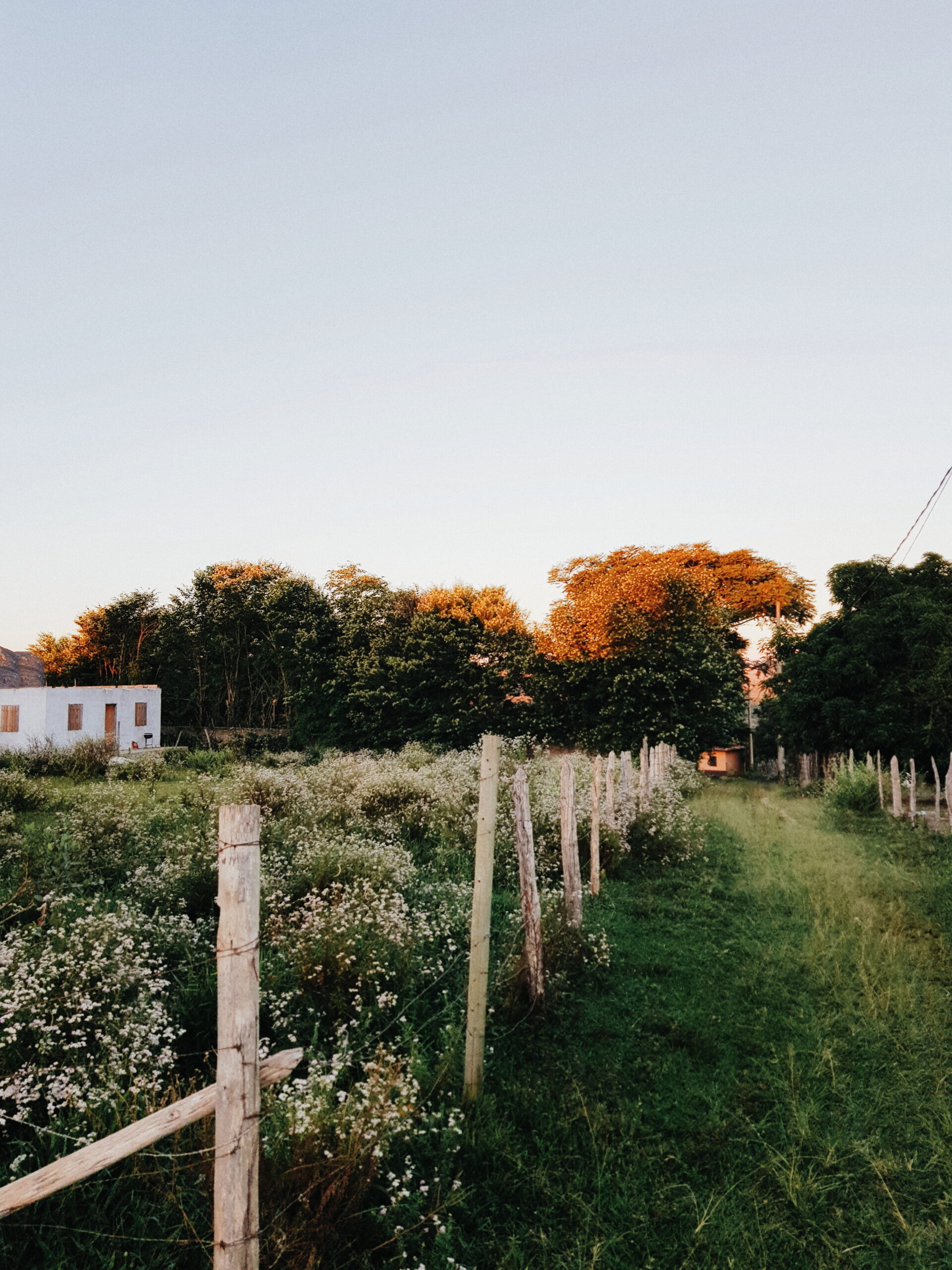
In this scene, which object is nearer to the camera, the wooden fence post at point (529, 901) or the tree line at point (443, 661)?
the wooden fence post at point (529, 901)

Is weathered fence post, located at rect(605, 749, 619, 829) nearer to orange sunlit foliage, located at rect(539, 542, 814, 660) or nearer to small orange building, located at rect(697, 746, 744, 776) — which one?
orange sunlit foliage, located at rect(539, 542, 814, 660)

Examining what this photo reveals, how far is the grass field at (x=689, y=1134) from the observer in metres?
3.18

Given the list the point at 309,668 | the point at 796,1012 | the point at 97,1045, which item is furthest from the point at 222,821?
the point at 309,668

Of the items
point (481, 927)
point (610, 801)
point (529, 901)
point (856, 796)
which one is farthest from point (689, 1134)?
point (856, 796)

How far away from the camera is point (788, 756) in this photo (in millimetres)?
32750

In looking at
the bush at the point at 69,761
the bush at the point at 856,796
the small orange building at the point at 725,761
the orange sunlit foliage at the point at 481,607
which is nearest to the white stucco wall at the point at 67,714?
the bush at the point at 69,761

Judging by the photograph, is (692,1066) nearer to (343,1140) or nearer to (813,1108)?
(813,1108)

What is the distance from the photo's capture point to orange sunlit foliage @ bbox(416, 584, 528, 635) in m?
27.5

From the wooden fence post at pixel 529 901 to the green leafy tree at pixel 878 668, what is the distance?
1860cm

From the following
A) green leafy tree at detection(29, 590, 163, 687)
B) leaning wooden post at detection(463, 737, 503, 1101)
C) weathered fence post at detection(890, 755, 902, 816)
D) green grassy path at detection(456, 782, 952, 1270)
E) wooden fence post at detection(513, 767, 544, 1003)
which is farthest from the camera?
green leafy tree at detection(29, 590, 163, 687)

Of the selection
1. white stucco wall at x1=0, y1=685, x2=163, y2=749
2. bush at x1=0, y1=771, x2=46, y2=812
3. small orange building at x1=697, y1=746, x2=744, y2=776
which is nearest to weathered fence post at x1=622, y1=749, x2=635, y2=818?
bush at x1=0, y1=771, x2=46, y2=812

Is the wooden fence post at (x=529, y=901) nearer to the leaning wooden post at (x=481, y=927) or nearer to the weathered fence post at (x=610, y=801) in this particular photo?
the leaning wooden post at (x=481, y=927)

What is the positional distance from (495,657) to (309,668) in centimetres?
782

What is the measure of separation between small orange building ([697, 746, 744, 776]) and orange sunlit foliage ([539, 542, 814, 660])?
26.9 feet
